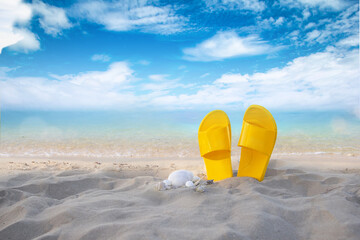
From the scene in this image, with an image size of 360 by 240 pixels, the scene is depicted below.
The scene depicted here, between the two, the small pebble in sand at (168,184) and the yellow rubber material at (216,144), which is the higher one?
the yellow rubber material at (216,144)

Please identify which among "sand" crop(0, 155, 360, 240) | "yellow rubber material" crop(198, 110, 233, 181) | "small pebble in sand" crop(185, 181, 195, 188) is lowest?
"sand" crop(0, 155, 360, 240)

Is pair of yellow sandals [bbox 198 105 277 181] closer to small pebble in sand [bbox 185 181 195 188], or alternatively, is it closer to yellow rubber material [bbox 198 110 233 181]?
yellow rubber material [bbox 198 110 233 181]

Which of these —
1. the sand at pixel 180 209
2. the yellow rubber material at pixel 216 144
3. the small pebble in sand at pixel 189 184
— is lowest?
the sand at pixel 180 209

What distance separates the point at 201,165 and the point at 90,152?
2955 millimetres

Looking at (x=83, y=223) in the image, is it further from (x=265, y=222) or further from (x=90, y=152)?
(x=90, y=152)

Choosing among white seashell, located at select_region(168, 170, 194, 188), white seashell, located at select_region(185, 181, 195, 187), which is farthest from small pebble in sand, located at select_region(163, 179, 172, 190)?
white seashell, located at select_region(185, 181, 195, 187)

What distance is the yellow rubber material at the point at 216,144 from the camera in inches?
102

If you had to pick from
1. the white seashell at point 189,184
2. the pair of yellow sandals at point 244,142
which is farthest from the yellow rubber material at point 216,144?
the white seashell at point 189,184

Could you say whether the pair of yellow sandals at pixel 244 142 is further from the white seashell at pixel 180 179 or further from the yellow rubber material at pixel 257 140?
the white seashell at pixel 180 179

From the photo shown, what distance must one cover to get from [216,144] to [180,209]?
1043 millimetres

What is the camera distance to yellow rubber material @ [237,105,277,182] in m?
2.57

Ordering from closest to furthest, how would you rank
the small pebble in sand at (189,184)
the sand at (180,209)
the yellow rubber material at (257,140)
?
the sand at (180,209) → the small pebble in sand at (189,184) → the yellow rubber material at (257,140)

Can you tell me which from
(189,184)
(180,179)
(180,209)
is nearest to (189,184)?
(189,184)

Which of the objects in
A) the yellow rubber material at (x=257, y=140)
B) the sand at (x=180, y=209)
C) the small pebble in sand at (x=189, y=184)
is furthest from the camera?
the yellow rubber material at (x=257, y=140)
